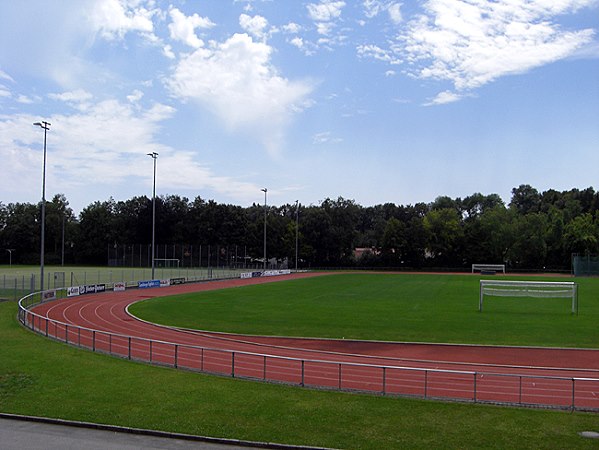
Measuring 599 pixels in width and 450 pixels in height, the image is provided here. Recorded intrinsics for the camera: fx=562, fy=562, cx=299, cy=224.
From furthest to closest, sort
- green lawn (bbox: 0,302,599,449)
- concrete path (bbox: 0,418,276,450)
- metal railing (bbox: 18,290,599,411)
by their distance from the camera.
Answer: metal railing (bbox: 18,290,599,411)
green lawn (bbox: 0,302,599,449)
concrete path (bbox: 0,418,276,450)

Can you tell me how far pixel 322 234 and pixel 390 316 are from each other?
8254 cm

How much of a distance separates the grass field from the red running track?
2104mm

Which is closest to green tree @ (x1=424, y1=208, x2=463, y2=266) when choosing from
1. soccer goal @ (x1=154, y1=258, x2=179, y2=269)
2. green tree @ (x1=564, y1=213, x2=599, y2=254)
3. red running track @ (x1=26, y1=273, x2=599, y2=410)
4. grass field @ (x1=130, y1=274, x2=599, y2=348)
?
green tree @ (x1=564, y1=213, x2=599, y2=254)

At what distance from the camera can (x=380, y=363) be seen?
19875 millimetres

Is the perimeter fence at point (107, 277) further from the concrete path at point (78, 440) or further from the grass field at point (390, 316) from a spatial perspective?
the concrete path at point (78, 440)

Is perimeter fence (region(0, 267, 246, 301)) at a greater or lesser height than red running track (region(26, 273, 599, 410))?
lesser

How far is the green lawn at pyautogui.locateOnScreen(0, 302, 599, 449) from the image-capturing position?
11.7 meters

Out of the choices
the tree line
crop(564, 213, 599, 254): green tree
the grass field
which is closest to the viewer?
the grass field

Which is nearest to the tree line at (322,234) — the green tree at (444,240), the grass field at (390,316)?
the green tree at (444,240)

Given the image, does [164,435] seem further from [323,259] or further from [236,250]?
[323,259]

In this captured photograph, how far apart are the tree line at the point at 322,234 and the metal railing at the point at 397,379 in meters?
85.3

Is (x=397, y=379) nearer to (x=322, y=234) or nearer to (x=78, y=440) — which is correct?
(x=78, y=440)

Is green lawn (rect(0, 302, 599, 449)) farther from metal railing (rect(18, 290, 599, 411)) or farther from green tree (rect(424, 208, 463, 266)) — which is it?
green tree (rect(424, 208, 463, 266))

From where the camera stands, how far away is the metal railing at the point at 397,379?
1461 centimetres
